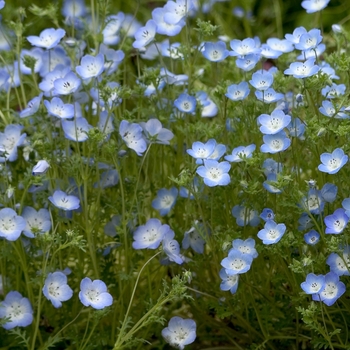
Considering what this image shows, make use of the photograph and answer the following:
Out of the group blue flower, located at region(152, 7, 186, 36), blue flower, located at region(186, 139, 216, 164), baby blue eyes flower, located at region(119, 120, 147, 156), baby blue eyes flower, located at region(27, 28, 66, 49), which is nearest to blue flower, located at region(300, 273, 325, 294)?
blue flower, located at region(186, 139, 216, 164)

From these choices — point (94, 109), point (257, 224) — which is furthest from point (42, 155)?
point (257, 224)

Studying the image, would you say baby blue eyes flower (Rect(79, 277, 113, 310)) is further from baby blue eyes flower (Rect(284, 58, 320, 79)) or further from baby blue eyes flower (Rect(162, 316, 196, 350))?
baby blue eyes flower (Rect(284, 58, 320, 79))

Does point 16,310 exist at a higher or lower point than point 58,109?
lower

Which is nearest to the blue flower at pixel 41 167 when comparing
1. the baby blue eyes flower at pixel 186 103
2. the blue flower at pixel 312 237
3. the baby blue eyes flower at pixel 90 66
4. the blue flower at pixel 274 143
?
the baby blue eyes flower at pixel 90 66

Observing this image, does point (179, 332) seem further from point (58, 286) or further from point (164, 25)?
point (164, 25)

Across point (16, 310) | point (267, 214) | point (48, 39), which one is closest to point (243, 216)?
point (267, 214)

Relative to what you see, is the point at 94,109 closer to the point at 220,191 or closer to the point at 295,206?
the point at 220,191

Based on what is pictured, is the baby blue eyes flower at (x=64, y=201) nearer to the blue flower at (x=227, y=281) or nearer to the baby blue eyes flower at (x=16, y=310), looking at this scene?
the baby blue eyes flower at (x=16, y=310)
